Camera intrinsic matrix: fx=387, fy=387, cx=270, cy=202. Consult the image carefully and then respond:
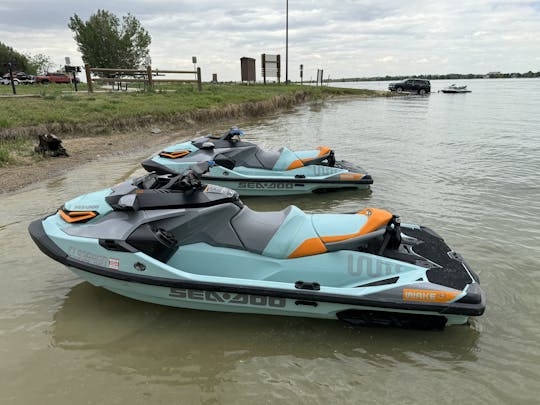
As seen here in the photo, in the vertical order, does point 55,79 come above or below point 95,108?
above

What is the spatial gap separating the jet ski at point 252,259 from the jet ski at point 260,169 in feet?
12.0

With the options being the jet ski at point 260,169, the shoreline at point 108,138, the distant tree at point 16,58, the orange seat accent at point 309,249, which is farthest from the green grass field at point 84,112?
the distant tree at point 16,58

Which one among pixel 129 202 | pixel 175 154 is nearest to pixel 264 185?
pixel 175 154

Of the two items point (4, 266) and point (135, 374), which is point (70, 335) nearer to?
point (135, 374)

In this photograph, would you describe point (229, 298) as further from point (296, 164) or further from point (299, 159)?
point (299, 159)

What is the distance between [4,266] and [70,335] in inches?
70.9

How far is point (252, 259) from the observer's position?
341 cm

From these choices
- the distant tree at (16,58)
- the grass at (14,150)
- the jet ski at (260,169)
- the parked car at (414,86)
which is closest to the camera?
the jet ski at (260,169)

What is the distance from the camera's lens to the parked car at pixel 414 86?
164 ft

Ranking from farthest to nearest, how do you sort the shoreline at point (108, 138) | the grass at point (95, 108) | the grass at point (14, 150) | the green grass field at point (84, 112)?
the grass at point (95, 108)
the green grass field at point (84, 112)
the grass at point (14, 150)
the shoreline at point (108, 138)

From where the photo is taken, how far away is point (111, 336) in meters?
3.38

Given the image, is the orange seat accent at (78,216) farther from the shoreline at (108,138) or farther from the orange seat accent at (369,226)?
the shoreline at (108,138)

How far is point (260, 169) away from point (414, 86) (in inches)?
1948

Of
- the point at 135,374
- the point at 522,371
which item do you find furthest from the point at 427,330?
the point at 135,374
